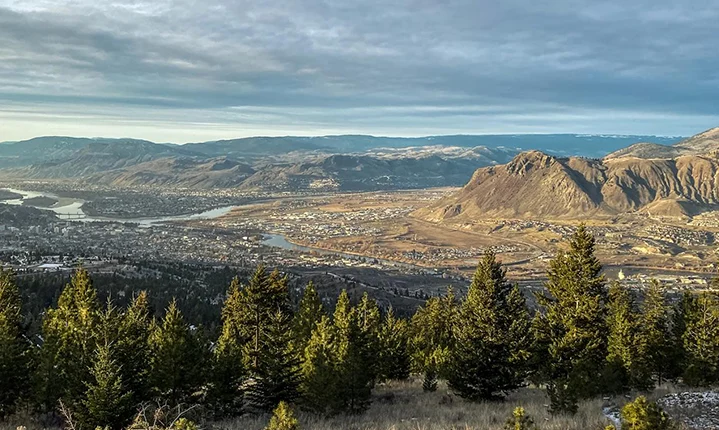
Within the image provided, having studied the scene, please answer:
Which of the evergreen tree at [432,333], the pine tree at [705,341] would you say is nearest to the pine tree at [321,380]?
the evergreen tree at [432,333]

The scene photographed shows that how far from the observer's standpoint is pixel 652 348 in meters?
35.9

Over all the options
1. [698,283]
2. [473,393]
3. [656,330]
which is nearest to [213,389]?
[473,393]

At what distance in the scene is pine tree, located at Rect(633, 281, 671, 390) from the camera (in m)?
30.3

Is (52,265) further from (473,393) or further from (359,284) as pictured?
(473,393)

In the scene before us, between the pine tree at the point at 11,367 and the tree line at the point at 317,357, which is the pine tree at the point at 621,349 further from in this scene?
the pine tree at the point at 11,367

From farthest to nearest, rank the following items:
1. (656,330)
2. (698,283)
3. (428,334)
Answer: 1. (698,283)
2. (428,334)
3. (656,330)

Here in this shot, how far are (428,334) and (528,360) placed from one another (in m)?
27.2

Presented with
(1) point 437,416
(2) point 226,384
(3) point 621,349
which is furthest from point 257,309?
(3) point 621,349

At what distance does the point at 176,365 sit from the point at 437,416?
543 inches

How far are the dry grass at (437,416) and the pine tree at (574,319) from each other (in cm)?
251

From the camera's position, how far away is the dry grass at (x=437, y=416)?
56.7 feet

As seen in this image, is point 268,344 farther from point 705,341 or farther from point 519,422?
point 705,341

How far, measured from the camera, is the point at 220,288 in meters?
106

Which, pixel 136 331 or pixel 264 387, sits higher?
pixel 136 331
